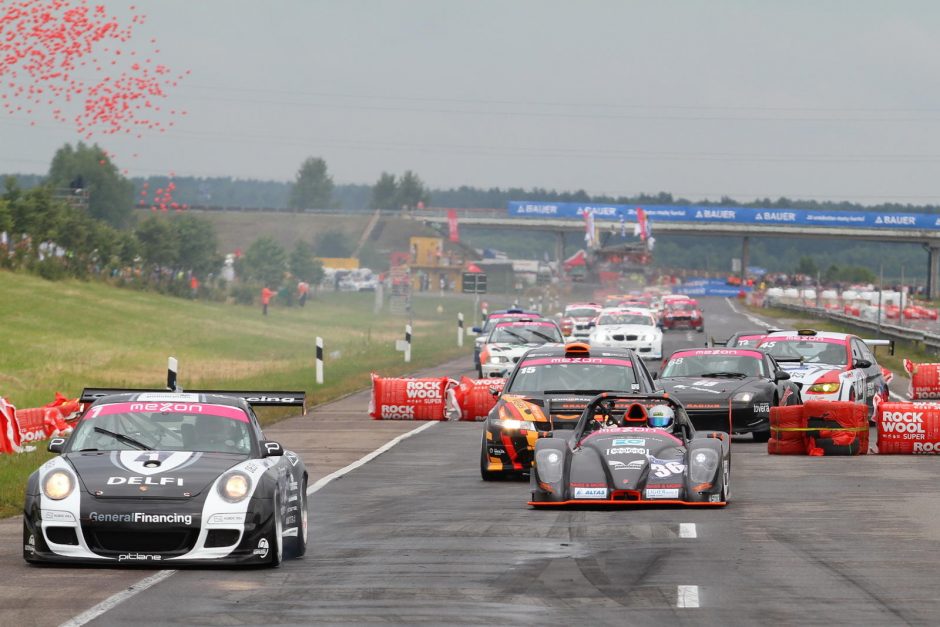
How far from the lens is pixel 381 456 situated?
2275 centimetres

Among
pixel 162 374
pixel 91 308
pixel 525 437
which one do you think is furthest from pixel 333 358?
pixel 525 437

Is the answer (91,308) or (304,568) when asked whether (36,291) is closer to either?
(91,308)

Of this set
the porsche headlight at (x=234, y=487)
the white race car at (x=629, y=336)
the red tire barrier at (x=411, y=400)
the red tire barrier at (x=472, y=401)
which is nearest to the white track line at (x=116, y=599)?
the porsche headlight at (x=234, y=487)

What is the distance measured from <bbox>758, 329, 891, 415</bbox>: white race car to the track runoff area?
285 inches

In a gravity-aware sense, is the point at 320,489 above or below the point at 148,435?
below

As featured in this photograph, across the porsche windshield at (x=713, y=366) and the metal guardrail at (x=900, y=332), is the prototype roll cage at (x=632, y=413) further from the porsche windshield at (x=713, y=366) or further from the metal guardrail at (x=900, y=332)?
the metal guardrail at (x=900, y=332)

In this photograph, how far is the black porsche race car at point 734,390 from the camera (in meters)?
24.0

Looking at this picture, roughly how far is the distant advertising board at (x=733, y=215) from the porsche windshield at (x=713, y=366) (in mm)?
120421

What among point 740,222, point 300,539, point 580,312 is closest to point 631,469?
point 300,539

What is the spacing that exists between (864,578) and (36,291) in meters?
58.0

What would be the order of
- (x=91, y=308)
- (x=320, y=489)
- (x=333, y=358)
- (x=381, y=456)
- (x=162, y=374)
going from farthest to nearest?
1. (x=91, y=308)
2. (x=333, y=358)
3. (x=162, y=374)
4. (x=381, y=456)
5. (x=320, y=489)

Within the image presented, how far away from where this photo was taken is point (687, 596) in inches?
423

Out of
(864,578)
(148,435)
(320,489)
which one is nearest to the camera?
(864,578)

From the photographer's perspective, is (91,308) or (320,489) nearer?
(320,489)
